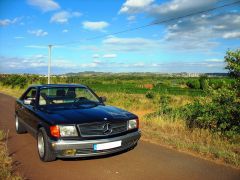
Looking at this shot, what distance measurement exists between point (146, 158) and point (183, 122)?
465cm

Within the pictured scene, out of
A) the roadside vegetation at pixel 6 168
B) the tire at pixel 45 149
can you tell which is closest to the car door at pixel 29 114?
the tire at pixel 45 149

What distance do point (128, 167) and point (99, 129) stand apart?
0.91 m

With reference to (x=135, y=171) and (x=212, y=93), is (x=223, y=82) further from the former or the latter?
(x=135, y=171)

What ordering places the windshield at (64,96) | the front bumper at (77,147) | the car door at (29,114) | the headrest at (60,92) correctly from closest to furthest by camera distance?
the front bumper at (77,147) < the car door at (29,114) < the windshield at (64,96) < the headrest at (60,92)

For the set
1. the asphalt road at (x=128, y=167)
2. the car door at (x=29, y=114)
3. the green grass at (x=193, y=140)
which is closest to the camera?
the asphalt road at (x=128, y=167)

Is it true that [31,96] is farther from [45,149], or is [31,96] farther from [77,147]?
[77,147]

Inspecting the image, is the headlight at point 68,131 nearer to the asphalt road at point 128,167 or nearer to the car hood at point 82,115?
the car hood at point 82,115

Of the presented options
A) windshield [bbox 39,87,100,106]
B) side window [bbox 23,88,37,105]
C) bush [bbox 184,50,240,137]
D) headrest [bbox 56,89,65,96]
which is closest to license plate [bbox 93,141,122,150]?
windshield [bbox 39,87,100,106]

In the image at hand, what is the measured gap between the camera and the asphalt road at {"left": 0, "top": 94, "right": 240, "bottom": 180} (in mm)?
5297

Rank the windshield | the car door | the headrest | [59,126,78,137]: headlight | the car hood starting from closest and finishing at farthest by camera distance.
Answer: [59,126,78,137]: headlight → the car hood → the car door → the windshield → the headrest

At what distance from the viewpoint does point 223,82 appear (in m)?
8.82

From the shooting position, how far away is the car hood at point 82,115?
578cm

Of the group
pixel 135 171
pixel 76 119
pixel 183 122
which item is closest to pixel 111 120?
pixel 76 119

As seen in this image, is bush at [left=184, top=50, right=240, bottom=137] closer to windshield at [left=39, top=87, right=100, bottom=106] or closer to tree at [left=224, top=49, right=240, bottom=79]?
tree at [left=224, top=49, right=240, bottom=79]
